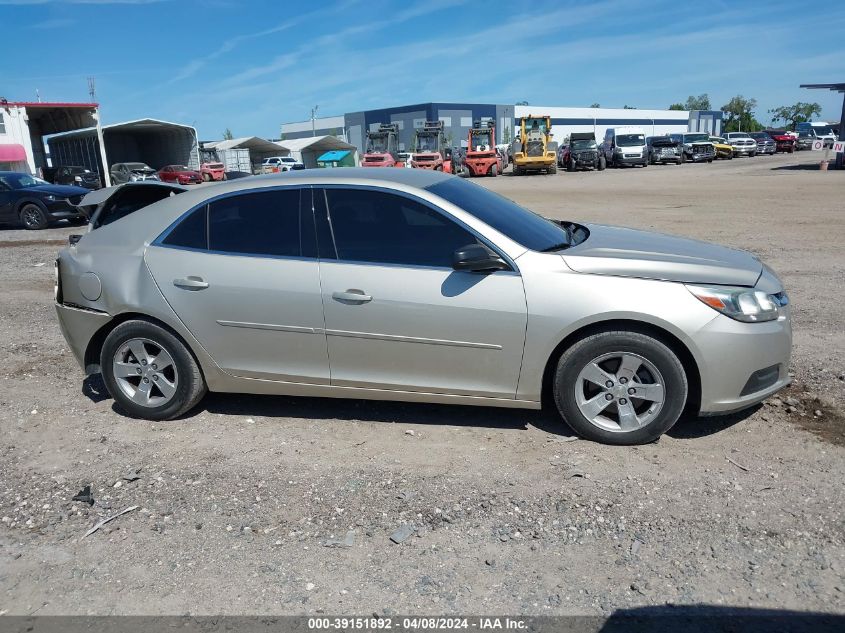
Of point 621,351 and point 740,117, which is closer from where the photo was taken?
point 621,351

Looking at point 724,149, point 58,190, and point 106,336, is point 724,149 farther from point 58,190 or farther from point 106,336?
point 106,336

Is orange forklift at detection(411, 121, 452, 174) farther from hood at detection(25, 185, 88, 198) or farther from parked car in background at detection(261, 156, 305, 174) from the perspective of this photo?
hood at detection(25, 185, 88, 198)

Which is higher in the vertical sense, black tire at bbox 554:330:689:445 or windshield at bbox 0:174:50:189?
A: windshield at bbox 0:174:50:189

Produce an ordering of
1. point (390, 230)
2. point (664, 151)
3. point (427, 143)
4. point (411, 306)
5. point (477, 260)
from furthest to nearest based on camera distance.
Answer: point (664, 151)
point (427, 143)
point (390, 230)
point (411, 306)
point (477, 260)

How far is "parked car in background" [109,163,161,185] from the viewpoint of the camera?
3566 cm

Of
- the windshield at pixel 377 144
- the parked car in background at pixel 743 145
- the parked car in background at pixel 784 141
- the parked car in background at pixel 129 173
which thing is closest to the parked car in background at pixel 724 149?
the parked car in background at pixel 743 145

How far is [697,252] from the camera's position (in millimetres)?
4309

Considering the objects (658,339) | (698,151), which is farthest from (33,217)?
(698,151)

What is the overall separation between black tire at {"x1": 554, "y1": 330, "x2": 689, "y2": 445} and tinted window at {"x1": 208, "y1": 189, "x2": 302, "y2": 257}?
184cm

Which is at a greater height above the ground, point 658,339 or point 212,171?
point 212,171

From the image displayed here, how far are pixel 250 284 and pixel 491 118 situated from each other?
7026 centimetres

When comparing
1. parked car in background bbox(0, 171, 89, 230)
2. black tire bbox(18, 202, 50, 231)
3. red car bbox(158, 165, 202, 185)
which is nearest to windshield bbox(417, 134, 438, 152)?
red car bbox(158, 165, 202, 185)

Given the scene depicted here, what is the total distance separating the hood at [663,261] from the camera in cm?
387

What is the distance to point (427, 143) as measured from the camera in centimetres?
4253
